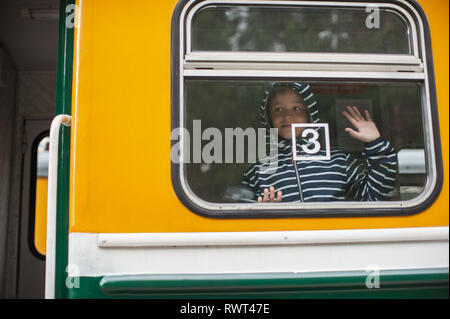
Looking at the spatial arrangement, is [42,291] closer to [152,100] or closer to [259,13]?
[152,100]

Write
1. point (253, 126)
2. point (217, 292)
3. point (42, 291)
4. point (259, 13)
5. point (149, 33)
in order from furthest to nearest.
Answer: point (42, 291)
point (253, 126)
point (259, 13)
point (149, 33)
point (217, 292)

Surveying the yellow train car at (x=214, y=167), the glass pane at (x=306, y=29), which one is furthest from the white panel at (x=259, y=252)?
the glass pane at (x=306, y=29)

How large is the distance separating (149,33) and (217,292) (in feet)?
3.15

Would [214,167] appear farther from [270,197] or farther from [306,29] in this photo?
[306,29]

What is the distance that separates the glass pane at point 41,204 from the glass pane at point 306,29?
6.70 ft

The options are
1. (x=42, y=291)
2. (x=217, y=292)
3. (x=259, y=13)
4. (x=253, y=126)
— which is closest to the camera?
(x=217, y=292)

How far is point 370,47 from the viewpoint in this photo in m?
1.73

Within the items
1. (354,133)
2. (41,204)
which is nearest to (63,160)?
(354,133)

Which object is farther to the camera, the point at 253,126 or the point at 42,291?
the point at 42,291

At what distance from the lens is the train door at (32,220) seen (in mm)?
3064

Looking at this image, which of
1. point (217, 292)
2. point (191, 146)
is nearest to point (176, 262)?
point (217, 292)

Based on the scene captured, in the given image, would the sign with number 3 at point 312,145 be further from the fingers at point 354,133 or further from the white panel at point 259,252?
the white panel at point 259,252

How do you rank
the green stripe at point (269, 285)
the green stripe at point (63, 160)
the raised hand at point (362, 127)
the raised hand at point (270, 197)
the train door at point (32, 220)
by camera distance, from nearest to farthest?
the green stripe at point (269, 285), the green stripe at point (63, 160), the raised hand at point (270, 197), the raised hand at point (362, 127), the train door at point (32, 220)

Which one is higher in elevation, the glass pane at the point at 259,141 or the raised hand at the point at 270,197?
the glass pane at the point at 259,141
